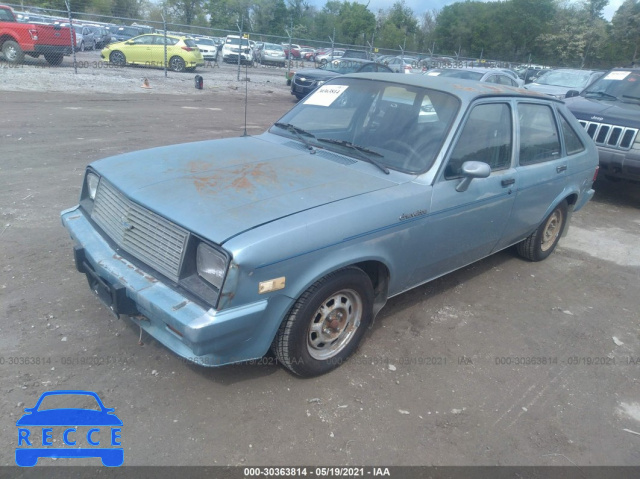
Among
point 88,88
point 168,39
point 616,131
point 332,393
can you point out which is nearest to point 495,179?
point 332,393

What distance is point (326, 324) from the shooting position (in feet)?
10.2

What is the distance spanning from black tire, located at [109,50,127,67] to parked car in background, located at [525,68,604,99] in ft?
54.8

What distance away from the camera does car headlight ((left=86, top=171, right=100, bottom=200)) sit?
138 inches

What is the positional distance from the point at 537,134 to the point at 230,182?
9.64 ft

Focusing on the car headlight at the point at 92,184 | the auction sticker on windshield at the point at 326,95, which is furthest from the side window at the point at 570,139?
the car headlight at the point at 92,184

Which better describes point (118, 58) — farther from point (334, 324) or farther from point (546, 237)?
point (334, 324)

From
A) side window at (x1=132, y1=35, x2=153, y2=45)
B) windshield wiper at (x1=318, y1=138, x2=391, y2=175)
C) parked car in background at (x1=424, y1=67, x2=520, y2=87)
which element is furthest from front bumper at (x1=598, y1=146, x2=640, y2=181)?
side window at (x1=132, y1=35, x2=153, y2=45)

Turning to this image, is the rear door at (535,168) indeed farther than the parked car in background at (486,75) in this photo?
No

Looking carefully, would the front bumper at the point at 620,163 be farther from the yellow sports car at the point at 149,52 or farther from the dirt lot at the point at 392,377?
the yellow sports car at the point at 149,52

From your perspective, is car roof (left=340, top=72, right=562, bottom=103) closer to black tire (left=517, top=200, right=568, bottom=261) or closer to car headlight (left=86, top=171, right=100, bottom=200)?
black tire (left=517, top=200, right=568, bottom=261)

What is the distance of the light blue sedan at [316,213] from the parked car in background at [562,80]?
10.4 metres

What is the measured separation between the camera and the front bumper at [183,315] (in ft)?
8.11

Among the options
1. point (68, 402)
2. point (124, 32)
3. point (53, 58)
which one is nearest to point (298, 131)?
point (68, 402)

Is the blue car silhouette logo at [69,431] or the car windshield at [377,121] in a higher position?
the car windshield at [377,121]
